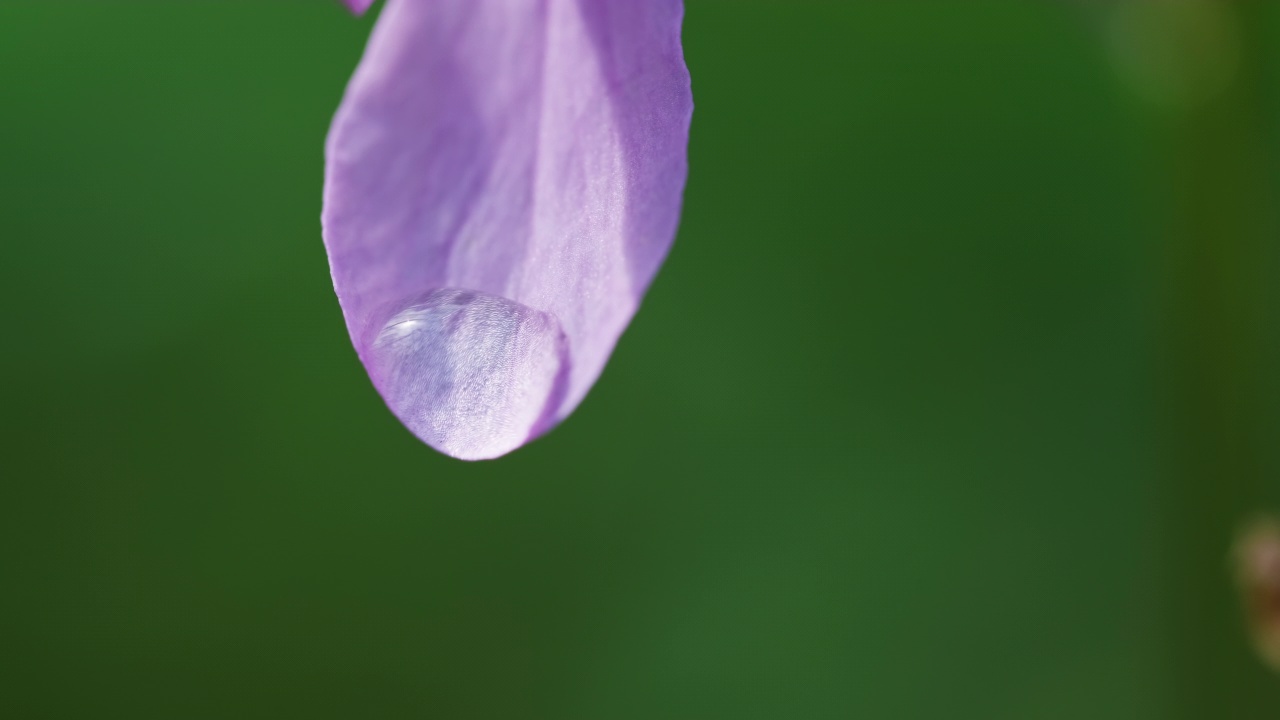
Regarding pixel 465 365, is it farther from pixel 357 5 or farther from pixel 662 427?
pixel 662 427

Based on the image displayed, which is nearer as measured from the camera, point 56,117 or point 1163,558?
point 1163,558

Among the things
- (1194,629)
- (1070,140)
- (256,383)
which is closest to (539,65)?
(1194,629)

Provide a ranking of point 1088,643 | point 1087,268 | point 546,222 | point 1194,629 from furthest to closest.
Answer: point 1087,268
point 1088,643
point 1194,629
point 546,222

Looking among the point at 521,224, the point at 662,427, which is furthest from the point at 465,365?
the point at 662,427

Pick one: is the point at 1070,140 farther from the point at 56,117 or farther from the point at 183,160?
the point at 56,117

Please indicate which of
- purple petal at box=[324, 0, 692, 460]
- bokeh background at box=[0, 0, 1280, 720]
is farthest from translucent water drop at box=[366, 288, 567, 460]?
bokeh background at box=[0, 0, 1280, 720]

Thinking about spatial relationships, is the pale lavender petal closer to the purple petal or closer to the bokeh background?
the purple petal
